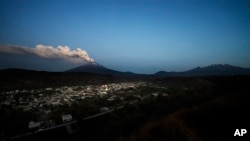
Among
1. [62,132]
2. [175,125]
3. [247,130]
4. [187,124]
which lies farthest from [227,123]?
[62,132]

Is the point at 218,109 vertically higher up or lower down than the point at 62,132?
higher up

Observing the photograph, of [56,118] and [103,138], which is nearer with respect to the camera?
[103,138]

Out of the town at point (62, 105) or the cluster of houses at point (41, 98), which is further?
the cluster of houses at point (41, 98)

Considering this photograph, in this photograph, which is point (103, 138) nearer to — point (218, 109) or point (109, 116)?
point (218, 109)

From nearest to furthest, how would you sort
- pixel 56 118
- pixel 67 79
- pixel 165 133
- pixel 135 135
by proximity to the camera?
pixel 165 133 → pixel 135 135 → pixel 56 118 → pixel 67 79

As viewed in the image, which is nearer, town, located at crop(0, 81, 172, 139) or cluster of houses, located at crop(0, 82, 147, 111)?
town, located at crop(0, 81, 172, 139)

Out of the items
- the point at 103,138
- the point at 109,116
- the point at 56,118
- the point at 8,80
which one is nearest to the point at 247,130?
the point at 103,138

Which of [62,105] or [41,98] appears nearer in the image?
[62,105]

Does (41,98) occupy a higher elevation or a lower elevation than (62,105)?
higher

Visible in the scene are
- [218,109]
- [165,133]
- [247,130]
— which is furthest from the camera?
[218,109]

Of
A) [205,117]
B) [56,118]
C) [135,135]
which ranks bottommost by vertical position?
[56,118]
